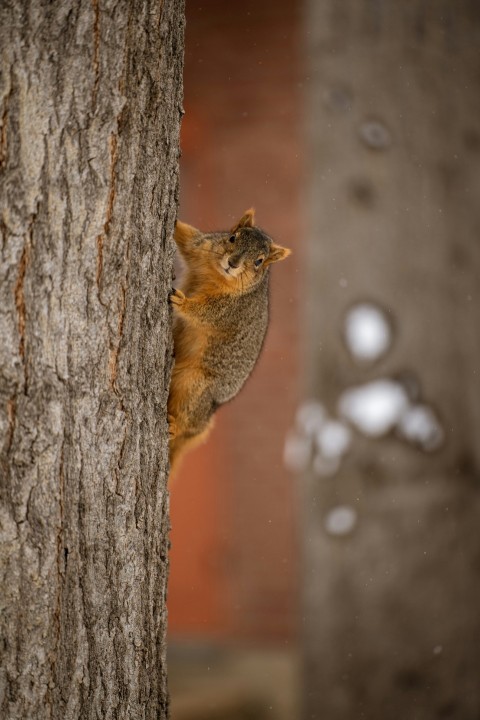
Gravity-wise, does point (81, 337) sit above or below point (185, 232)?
below

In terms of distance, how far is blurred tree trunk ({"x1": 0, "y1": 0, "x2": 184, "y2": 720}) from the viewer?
123cm

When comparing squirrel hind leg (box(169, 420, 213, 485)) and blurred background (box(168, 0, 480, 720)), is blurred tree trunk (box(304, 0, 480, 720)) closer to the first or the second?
blurred background (box(168, 0, 480, 720))

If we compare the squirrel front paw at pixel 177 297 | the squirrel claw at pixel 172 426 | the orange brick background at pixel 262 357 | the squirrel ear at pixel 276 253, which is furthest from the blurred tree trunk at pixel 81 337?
the orange brick background at pixel 262 357

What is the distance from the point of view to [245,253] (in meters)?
1.96

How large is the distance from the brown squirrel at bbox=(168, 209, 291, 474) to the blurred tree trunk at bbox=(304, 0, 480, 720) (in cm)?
131

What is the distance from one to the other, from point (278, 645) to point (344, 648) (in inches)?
31.4

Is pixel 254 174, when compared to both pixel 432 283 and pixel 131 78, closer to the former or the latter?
pixel 432 283

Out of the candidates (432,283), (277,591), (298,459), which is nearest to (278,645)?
(277,591)

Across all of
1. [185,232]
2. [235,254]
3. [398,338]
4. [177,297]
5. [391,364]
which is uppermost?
[398,338]

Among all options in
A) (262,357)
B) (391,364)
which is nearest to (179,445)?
(391,364)

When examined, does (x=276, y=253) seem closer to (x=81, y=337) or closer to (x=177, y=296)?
(x=177, y=296)

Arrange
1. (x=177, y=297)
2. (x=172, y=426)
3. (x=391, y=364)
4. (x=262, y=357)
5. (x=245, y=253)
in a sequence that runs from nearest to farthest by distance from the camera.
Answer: (x=177, y=297) < (x=172, y=426) < (x=245, y=253) < (x=391, y=364) < (x=262, y=357)

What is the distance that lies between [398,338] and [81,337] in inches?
85.9

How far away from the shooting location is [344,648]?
3.33 metres
